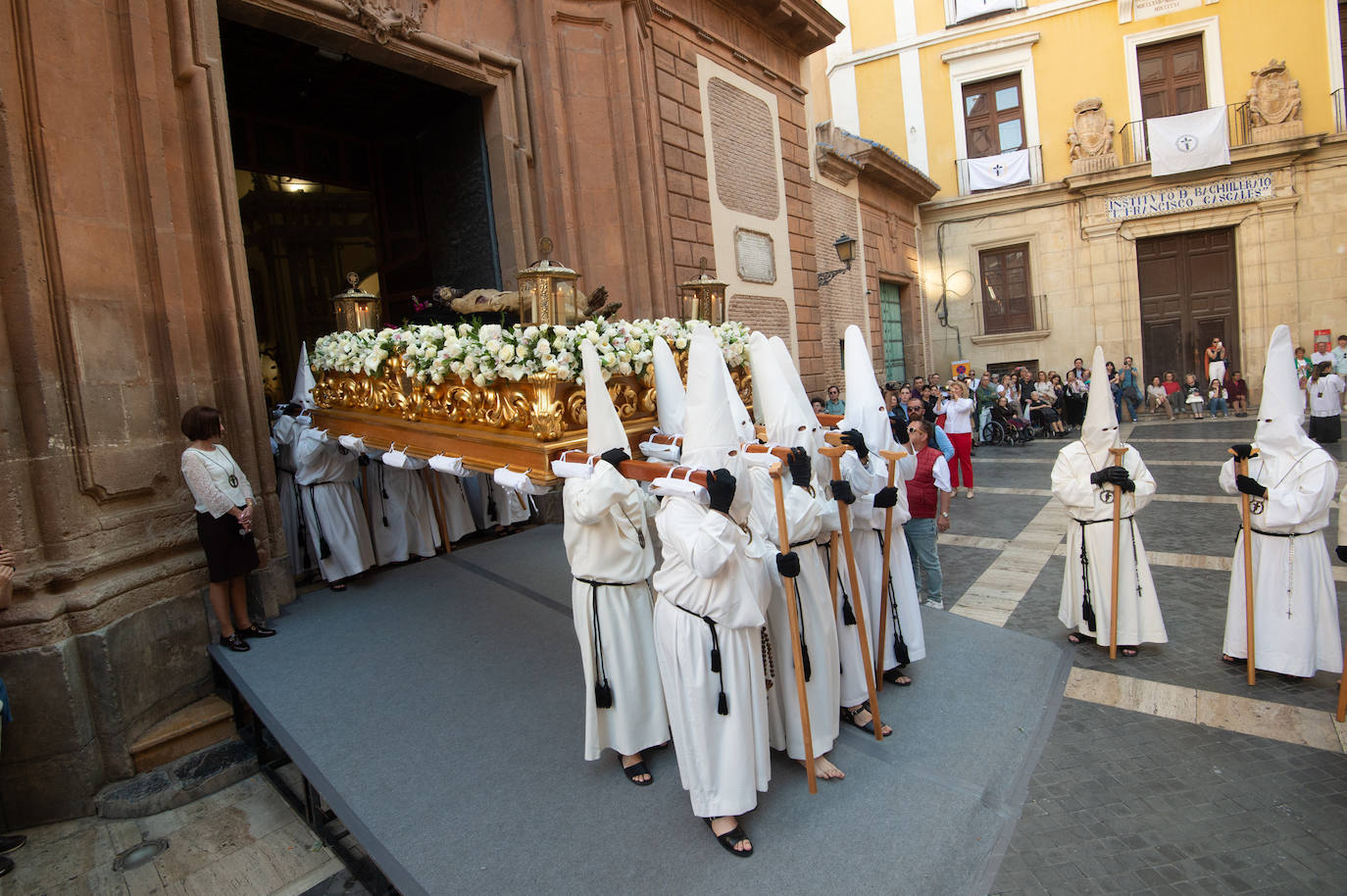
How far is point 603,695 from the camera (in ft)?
11.6

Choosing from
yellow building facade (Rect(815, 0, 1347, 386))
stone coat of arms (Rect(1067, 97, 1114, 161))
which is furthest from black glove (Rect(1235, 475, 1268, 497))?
stone coat of arms (Rect(1067, 97, 1114, 161))

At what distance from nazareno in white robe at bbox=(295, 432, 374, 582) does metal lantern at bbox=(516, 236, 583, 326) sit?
2.40 meters

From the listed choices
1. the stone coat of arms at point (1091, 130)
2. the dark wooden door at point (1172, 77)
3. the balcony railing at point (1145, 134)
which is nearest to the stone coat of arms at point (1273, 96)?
the balcony railing at point (1145, 134)

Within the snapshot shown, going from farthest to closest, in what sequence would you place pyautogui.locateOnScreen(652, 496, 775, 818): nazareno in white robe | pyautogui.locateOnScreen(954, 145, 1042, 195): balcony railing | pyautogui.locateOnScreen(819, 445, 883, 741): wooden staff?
pyautogui.locateOnScreen(954, 145, 1042, 195): balcony railing, pyautogui.locateOnScreen(819, 445, 883, 741): wooden staff, pyautogui.locateOnScreen(652, 496, 775, 818): nazareno in white robe

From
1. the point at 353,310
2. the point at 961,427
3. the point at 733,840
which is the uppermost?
the point at 353,310

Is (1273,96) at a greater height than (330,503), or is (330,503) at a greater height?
(1273,96)

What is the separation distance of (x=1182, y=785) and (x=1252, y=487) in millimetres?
1897

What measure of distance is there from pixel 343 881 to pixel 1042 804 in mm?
3289

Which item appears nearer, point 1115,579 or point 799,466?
→ point 799,466

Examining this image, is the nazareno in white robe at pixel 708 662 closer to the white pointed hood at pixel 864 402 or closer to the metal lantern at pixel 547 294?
the white pointed hood at pixel 864 402

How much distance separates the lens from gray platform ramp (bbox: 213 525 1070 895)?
9.61 feet

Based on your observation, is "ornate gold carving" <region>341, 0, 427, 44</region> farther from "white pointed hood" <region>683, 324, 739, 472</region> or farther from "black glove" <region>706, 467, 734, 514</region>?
"black glove" <region>706, 467, 734, 514</region>

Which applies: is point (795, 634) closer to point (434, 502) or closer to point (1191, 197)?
point (434, 502)

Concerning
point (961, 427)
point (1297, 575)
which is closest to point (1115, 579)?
point (1297, 575)
